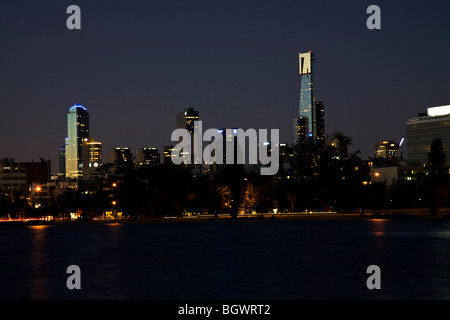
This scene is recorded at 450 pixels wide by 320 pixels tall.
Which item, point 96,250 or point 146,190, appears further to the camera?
point 146,190

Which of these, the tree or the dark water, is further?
the tree

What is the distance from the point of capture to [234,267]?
147 feet

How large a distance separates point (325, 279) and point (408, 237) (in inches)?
1401

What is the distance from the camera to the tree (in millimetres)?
113250

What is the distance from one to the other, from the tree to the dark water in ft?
138

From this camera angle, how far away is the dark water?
3353 cm

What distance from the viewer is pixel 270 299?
3091 cm

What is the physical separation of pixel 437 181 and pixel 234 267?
79489mm

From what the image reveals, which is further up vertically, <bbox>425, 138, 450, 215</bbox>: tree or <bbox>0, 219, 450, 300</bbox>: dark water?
<bbox>425, 138, 450, 215</bbox>: tree

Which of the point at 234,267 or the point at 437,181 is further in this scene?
the point at 437,181

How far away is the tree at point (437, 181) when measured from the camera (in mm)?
113250

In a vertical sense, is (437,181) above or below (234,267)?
above
